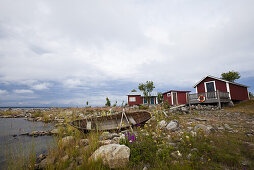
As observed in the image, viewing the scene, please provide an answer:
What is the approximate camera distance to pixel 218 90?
1512 centimetres

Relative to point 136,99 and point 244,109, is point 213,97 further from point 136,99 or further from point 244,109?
point 136,99

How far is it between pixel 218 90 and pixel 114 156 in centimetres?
1700

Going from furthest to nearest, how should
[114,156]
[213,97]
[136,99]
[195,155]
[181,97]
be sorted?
1. [136,99]
2. [181,97]
3. [213,97]
4. [195,155]
5. [114,156]

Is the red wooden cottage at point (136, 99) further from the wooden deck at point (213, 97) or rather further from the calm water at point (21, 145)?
the calm water at point (21, 145)

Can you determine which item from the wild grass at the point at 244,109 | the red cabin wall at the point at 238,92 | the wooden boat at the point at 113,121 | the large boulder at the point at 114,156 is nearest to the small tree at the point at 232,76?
the red cabin wall at the point at 238,92

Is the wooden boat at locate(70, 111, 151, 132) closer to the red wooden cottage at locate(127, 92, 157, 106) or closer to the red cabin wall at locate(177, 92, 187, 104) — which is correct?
the red cabin wall at locate(177, 92, 187, 104)

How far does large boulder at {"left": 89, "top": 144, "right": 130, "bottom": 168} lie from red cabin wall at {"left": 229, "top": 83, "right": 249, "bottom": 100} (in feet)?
69.4

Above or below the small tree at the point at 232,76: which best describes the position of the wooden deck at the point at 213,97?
below

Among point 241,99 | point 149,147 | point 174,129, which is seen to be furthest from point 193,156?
point 241,99

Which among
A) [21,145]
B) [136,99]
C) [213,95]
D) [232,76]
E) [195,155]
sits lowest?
[21,145]

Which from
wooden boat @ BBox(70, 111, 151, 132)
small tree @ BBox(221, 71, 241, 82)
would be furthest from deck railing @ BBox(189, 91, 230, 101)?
small tree @ BBox(221, 71, 241, 82)

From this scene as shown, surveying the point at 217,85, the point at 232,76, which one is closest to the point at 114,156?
the point at 217,85

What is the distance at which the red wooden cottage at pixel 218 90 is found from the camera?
51.8 feet

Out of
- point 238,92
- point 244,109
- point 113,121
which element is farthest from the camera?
point 238,92
